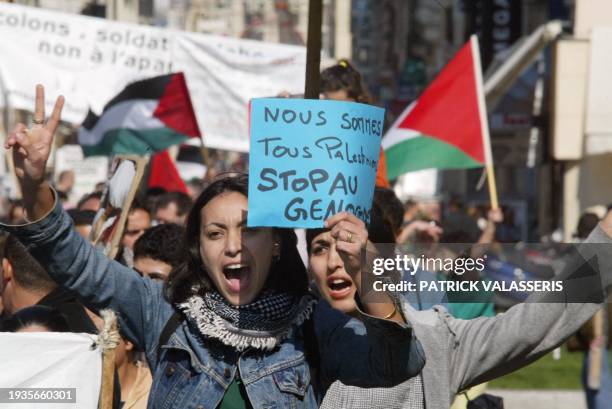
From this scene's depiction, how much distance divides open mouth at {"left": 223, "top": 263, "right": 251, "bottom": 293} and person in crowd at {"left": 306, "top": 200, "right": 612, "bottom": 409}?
25cm

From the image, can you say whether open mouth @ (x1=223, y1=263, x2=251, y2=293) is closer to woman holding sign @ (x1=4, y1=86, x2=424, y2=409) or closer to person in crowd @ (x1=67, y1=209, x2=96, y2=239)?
woman holding sign @ (x1=4, y1=86, x2=424, y2=409)

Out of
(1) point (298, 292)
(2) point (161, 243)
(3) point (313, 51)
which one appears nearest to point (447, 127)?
(2) point (161, 243)

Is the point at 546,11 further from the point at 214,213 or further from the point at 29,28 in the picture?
the point at 214,213

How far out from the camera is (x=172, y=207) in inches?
375

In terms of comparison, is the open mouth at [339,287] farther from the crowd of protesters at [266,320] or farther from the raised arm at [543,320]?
the raised arm at [543,320]

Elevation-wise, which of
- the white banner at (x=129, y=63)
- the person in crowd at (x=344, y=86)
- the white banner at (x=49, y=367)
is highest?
the white banner at (x=129, y=63)

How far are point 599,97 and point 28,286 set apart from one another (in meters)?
17.6

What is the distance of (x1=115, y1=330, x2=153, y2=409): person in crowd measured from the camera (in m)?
4.93

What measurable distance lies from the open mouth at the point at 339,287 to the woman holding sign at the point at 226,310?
0.26 m

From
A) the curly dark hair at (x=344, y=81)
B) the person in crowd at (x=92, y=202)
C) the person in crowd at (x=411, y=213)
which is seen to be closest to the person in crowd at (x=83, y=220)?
the person in crowd at (x=92, y=202)

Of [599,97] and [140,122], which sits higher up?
[599,97]

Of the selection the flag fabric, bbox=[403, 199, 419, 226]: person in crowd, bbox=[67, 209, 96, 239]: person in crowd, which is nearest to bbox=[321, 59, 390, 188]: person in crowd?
bbox=[67, 209, 96, 239]: person in crowd

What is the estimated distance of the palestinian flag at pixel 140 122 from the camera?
432 inches

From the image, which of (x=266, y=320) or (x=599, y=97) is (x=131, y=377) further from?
(x=599, y=97)
